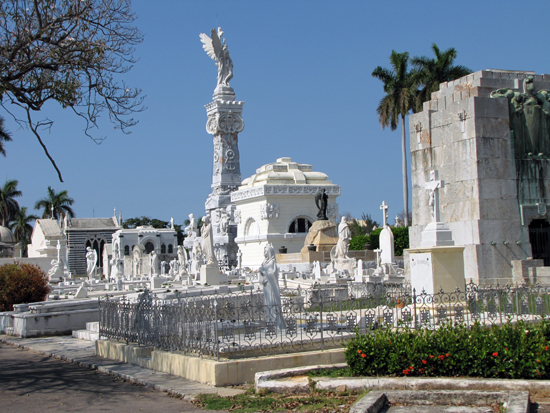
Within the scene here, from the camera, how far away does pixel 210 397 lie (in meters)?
7.45

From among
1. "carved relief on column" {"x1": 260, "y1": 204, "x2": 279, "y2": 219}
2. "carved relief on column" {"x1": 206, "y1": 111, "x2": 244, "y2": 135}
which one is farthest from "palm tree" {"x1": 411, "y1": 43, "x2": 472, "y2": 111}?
"carved relief on column" {"x1": 206, "y1": 111, "x2": 244, "y2": 135}

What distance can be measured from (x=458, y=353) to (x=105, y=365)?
6.20 meters

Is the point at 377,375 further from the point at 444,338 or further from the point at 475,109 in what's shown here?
the point at 475,109

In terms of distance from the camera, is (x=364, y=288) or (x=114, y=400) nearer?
(x=114, y=400)

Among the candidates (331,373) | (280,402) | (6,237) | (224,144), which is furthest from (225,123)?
(280,402)

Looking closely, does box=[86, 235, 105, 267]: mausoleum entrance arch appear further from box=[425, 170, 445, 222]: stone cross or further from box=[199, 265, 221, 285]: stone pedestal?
box=[425, 170, 445, 222]: stone cross

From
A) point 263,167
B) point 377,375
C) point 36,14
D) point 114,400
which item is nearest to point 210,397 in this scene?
point 114,400

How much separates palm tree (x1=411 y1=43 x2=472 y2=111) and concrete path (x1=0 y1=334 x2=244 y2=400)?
31277 mm

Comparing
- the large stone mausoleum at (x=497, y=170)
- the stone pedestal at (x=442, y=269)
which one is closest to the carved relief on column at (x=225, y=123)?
the large stone mausoleum at (x=497, y=170)

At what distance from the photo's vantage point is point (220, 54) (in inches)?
2295

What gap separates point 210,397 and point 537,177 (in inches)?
420

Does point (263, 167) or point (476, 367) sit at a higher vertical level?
point (263, 167)

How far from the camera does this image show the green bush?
1898 cm

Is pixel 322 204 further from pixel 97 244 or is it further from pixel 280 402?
pixel 97 244
